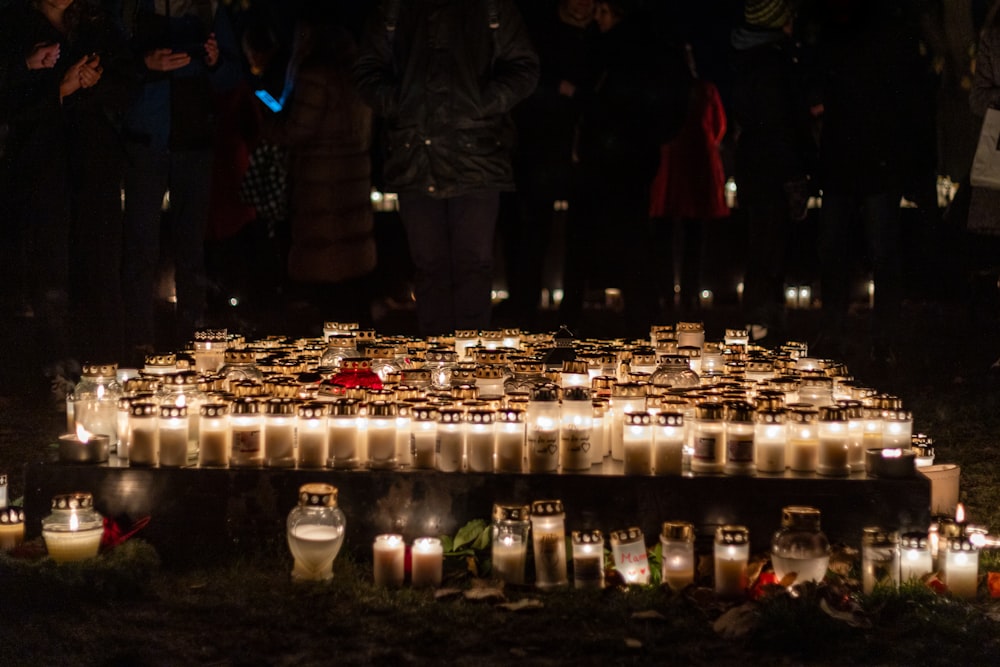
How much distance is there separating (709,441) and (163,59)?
198 inches

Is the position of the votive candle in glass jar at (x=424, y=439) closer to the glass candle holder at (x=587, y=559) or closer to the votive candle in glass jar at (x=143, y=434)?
the glass candle holder at (x=587, y=559)

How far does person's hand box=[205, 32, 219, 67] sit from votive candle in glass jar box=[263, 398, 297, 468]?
4539mm

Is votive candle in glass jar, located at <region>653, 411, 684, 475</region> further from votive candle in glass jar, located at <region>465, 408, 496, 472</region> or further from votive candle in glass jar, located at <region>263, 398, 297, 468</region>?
votive candle in glass jar, located at <region>263, 398, 297, 468</region>

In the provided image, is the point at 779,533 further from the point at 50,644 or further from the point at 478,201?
the point at 478,201

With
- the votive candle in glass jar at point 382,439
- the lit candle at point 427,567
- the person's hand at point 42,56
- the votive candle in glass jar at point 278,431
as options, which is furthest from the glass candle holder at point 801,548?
the person's hand at point 42,56

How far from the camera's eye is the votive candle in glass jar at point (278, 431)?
4504mm

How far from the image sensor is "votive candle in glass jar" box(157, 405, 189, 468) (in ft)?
14.8

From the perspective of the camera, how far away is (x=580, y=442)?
446 centimetres

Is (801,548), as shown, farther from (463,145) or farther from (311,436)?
(463,145)

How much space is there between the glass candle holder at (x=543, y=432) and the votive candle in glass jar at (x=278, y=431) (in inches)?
32.1

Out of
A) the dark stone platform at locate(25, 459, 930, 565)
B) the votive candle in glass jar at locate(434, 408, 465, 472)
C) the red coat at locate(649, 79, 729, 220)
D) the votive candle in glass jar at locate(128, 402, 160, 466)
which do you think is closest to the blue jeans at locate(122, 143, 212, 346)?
the red coat at locate(649, 79, 729, 220)

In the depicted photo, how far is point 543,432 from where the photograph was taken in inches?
174

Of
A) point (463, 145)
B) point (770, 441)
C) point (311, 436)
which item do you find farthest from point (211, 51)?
point (770, 441)

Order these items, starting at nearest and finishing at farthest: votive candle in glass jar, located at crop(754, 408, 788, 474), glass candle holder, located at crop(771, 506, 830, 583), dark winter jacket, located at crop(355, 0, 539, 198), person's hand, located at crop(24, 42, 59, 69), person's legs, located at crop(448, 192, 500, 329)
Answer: glass candle holder, located at crop(771, 506, 830, 583)
votive candle in glass jar, located at crop(754, 408, 788, 474)
person's hand, located at crop(24, 42, 59, 69)
dark winter jacket, located at crop(355, 0, 539, 198)
person's legs, located at crop(448, 192, 500, 329)
